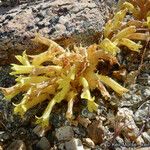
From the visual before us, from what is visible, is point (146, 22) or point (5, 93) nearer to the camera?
point (5, 93)

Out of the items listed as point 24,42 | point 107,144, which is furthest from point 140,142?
point 24,42

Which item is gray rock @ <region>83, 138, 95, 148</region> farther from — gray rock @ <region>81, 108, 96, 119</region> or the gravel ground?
gray rock @ <region>81, 108, 96, 119</region>

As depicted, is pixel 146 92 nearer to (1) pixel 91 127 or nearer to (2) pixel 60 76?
(1) pixel 91 127

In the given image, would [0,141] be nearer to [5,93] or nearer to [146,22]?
[5,93]

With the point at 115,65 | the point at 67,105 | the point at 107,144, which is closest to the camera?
the point at 107,144

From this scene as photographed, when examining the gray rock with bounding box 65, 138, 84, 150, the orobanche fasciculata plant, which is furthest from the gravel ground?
the orobanche fasciculata plant

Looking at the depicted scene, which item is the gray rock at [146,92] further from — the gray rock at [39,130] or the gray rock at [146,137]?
the gray rock at [39,130]
